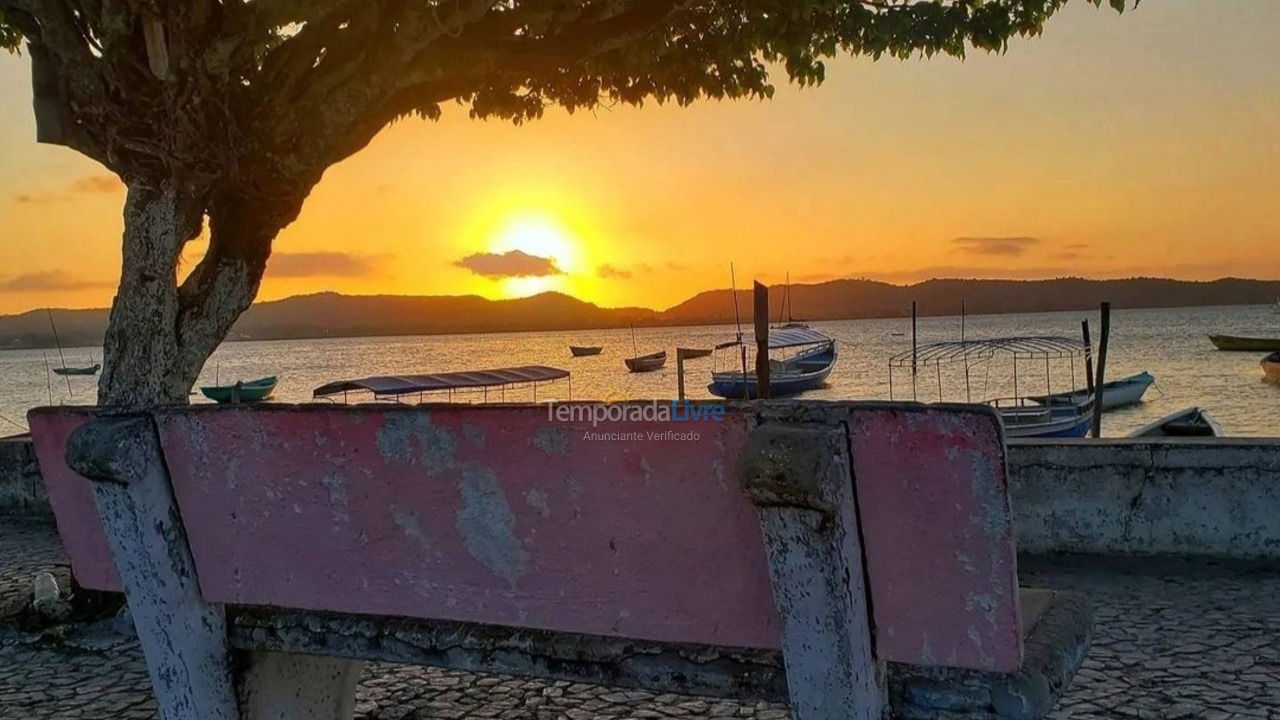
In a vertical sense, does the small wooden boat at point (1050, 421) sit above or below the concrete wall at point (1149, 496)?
below

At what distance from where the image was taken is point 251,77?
5.94 metres

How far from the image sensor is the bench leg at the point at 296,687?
260 centimetres

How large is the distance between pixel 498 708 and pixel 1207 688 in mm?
3031

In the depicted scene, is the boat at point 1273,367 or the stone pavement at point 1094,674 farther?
the boat at point 1273,367

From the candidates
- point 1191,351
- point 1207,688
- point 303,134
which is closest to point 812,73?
point 303,134

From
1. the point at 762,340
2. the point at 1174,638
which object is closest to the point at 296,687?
the point at 1174,638

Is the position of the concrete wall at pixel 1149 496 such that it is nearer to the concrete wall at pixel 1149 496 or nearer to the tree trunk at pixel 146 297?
the concrete wall at pixel 1149 496

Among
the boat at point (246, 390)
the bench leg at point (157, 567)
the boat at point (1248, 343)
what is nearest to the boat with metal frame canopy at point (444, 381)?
the bench leg at point (157, 567)

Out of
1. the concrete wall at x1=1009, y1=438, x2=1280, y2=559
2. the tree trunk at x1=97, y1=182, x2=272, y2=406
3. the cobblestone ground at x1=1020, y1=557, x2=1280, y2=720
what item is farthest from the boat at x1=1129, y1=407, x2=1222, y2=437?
the tree trunk at x1=97, y1=182, x2=272, y2=406

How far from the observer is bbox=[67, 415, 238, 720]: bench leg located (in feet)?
7.59

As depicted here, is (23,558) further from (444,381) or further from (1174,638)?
(444,381)

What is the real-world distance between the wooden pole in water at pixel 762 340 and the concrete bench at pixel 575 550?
11180mm

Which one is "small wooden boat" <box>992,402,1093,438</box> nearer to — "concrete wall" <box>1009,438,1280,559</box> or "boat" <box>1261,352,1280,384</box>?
"concrete wall" <box>1009,438,1280,559</box>

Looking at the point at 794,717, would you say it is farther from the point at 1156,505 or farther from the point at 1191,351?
the point at 1191,351
